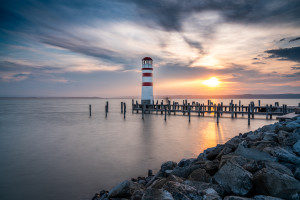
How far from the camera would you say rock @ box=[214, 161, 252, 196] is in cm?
310

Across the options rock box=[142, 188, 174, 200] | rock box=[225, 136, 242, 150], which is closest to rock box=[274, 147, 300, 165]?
rock box=[225, 136, 242, 150]

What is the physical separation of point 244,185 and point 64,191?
472 centimetres

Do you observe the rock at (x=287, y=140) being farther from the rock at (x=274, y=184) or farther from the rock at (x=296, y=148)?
the rock at (x=274, y=184)

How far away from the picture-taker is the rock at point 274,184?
2891 millimetres

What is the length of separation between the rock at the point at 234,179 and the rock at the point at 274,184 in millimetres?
124

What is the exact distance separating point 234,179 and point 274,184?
53 centimetres

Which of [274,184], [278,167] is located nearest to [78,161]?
[278,167]

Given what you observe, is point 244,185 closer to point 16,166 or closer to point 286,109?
point 16,166

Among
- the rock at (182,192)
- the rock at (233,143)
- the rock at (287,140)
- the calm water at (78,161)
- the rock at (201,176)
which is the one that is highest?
the rock at (287,140)

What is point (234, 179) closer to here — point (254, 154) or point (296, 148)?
point (254, 154)

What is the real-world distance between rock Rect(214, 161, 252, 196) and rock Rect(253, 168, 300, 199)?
0.12m

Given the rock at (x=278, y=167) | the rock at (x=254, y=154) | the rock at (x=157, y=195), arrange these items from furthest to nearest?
the rock at (x=254, y=154)
the rock at (x=278, y=167)
the rock at (x=157, y=195)

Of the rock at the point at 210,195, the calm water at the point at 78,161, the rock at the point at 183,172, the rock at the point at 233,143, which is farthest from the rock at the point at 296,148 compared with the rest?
the calm water at the point at 78,161

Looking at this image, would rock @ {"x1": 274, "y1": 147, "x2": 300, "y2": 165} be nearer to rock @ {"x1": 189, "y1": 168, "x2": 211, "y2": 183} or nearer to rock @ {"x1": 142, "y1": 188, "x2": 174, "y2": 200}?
rock @ {"x1": 189, "y1": 168, "x2": 211, "y2": 183}
